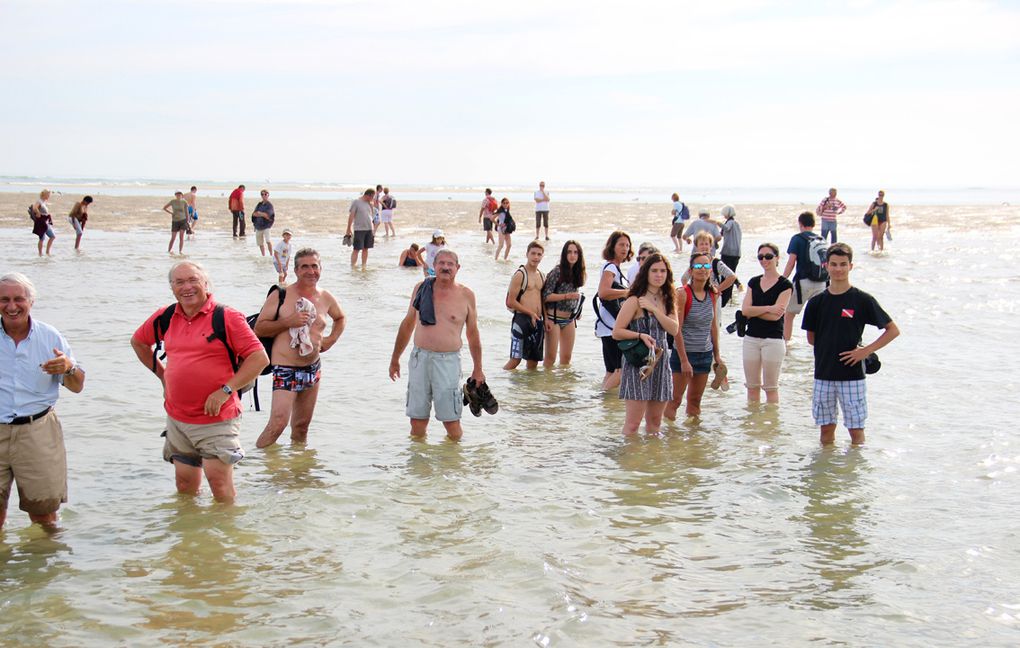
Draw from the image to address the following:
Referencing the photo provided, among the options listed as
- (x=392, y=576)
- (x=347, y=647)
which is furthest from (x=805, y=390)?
(x=347, y=647)

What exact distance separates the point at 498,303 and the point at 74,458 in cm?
994

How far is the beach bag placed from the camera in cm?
1168

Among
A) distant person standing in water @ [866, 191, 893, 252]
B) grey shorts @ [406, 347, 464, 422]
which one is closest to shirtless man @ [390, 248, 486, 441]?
grey shorts @ [406, 347, 464, 422]

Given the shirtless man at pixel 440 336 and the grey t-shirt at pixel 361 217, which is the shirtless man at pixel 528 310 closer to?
the shirtless man at pixel 440 336

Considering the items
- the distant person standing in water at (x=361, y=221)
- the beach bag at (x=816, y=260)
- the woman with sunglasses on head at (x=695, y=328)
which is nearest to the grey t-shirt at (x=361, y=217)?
the distant person standing in water at (x=361, y=221)

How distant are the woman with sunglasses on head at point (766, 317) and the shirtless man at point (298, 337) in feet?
12.5

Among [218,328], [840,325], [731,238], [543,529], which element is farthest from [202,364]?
[731,238]

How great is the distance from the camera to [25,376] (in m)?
5.46

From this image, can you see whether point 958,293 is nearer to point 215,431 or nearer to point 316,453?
point 316,453

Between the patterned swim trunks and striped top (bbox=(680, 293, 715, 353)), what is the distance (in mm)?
3204

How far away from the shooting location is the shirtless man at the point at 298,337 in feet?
24.2

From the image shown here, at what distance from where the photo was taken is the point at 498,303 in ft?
56.1

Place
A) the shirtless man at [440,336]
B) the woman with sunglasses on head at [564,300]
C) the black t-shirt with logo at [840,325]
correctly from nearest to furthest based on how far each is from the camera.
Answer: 1. the black t-shirt with logo at [840,325]
2. the shirtless man at [440,336]
3. the woman with sunglasses on head at [564,300]

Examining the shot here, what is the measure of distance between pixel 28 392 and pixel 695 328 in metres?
5.37
